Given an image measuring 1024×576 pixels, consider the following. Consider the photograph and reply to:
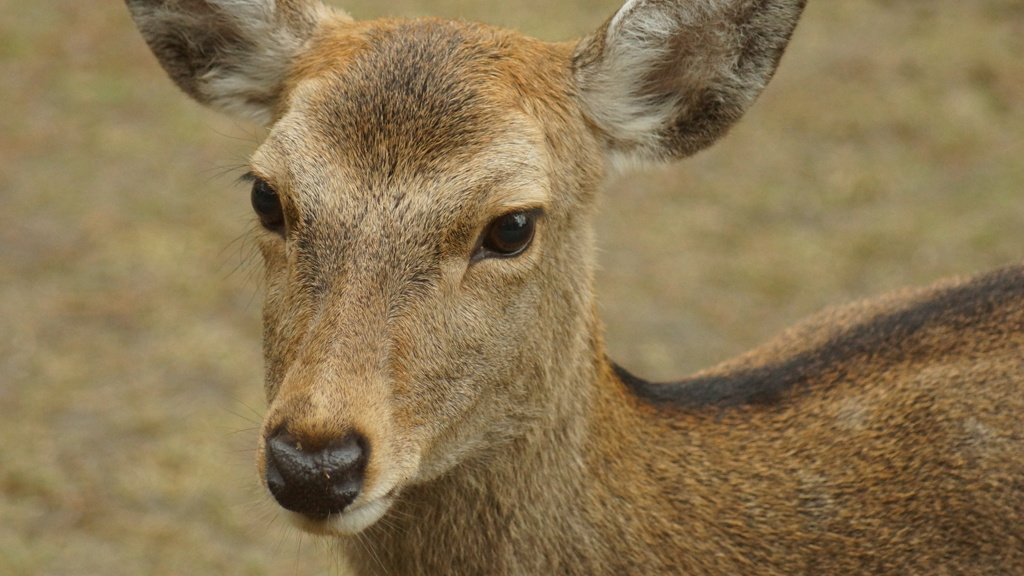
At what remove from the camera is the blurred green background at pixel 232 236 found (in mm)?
7062

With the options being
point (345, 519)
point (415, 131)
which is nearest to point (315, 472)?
point (345, 519)

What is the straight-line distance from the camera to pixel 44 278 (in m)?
8.68

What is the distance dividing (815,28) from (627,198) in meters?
3.43

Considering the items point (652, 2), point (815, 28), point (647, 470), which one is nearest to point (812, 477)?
point (647, 470)

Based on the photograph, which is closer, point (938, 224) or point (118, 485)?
point (118, 485)

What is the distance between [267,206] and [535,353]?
987mm

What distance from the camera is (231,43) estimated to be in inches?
179

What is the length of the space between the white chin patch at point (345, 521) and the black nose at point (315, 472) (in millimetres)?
30

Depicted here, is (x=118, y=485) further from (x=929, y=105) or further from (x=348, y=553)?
(x=929, y=105)

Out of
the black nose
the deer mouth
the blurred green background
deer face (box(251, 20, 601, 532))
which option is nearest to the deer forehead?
deer face (box(251, 20, 601, 532))

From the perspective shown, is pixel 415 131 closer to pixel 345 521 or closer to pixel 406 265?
pixel 406 265

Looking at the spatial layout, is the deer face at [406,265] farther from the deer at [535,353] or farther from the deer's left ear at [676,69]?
the deer's left ear at [676,69]

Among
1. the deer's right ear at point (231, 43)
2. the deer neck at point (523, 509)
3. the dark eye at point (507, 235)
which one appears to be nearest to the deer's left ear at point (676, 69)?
the dark eye at point (507, 235)

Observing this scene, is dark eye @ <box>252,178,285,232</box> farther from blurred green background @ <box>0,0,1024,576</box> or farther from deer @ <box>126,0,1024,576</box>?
blurred green background @ <box>0,0,1024,576</box>
